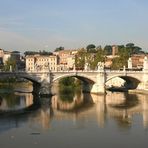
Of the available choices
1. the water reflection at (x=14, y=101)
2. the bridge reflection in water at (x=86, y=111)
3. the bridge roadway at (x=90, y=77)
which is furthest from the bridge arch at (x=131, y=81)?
the water reflection at (x=14, y=101)

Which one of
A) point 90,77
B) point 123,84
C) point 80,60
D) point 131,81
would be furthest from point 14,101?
point 80,60

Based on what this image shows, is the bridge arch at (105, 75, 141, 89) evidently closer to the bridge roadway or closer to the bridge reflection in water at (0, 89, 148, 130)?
the bridge roadway

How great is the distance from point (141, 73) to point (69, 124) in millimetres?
17766

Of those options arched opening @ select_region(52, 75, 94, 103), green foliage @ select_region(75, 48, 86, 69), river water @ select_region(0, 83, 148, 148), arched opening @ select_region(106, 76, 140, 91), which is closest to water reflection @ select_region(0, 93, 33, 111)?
river water @ select_region(0, 83, 148, 148)

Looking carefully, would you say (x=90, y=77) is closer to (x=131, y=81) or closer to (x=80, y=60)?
(x=131, y=81)

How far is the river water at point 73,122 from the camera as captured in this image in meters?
16.0

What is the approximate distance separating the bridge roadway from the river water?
5.45 ft

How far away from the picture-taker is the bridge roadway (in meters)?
31.7

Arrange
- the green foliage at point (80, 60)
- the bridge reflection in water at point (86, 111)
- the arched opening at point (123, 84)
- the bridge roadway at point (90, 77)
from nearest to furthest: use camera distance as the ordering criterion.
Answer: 1. the bridge reflection in water at point (86, 111)
2. the bridge roadway at point (90, 77)
3. the arched opening at point (123, 84)
4. the green foliage at point (80, 60)

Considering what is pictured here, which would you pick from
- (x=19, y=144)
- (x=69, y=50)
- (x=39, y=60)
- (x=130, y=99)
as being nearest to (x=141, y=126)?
(x=19, y=144)

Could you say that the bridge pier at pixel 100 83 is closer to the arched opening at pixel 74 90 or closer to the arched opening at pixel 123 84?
the arched opening at pixel 74 90

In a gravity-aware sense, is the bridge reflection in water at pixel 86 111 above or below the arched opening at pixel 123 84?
below

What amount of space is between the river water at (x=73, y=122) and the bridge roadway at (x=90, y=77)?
5.45 feet

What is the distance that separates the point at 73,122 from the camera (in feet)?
66.7
